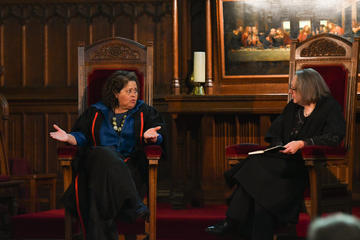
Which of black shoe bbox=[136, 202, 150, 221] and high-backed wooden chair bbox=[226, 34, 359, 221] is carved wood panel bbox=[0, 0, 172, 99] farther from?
black shoe bbox=[136, 202, 150, 221]

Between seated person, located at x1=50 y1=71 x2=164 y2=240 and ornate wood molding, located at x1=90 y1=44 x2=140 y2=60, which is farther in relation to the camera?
ornate wood molding, located at x1=90 y1=44 x2=140 y2=60

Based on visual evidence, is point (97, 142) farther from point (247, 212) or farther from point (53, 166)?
point (53, 166)

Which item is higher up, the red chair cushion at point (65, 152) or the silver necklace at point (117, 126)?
the silver necklace at point (117, 126)

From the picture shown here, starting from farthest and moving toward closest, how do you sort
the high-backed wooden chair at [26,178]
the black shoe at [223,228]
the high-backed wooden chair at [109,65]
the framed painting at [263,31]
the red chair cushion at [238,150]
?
the framed painting at [263,31]
the high-backed wooden chair at [26,178]
the high-backed wooden chair at [109,65]
the red chair cushion at [238,150]
the black shoe at [223,228]

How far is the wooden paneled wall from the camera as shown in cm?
525

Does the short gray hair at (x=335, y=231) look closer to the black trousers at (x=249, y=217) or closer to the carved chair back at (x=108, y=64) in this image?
the black trousers at (x=249, y=217)

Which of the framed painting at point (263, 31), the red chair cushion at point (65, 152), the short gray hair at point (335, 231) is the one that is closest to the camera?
the short gray hair at point (335, 231)

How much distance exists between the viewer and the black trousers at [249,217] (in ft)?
9.39

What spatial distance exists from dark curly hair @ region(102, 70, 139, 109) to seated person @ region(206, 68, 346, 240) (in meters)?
0.99

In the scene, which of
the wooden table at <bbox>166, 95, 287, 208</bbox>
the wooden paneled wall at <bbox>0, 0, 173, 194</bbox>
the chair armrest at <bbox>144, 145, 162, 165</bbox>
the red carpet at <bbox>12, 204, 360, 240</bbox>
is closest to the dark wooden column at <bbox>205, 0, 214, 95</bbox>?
the wooden table at <bbox>166, 95, 287, 208</bbox>

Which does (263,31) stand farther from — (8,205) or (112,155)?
(8,205)

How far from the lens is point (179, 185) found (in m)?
4.64

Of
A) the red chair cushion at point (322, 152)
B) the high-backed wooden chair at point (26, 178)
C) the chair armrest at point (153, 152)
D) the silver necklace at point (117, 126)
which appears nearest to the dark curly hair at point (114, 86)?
the silver necklace at point (117, 126)

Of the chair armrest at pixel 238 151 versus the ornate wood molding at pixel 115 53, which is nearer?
the chair armrest at pixel 238 151
